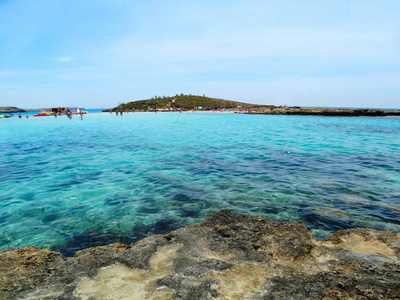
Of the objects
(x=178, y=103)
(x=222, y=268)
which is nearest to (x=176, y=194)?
(x=222, y=268)

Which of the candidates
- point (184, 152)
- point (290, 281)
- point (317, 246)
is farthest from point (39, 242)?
point (184, 152)

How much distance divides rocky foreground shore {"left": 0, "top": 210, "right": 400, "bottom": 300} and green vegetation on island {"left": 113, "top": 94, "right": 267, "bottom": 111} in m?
112

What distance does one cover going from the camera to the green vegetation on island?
385ft

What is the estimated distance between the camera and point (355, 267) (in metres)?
3.79

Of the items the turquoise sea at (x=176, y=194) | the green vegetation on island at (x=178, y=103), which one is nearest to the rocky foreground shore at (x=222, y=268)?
the turquoise sea at (x=176, y=194)

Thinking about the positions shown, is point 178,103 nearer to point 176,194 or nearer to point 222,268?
point 176,194

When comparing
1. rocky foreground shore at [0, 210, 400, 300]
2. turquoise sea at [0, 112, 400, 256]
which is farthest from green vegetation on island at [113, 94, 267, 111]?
rocky foreground shore at [0, 210, 400, 300]

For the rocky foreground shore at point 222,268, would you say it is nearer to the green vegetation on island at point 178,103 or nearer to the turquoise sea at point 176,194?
the turquoise sea at point 176,194

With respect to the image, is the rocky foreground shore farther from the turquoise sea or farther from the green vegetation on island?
the green vegetation on island

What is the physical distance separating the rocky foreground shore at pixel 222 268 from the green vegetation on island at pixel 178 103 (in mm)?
111569

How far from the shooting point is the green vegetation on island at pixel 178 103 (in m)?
117

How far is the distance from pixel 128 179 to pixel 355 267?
9.46m

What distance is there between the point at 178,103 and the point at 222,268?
11812cm

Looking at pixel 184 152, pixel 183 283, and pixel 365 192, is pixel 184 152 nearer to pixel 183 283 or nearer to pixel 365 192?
pixel 365 192
